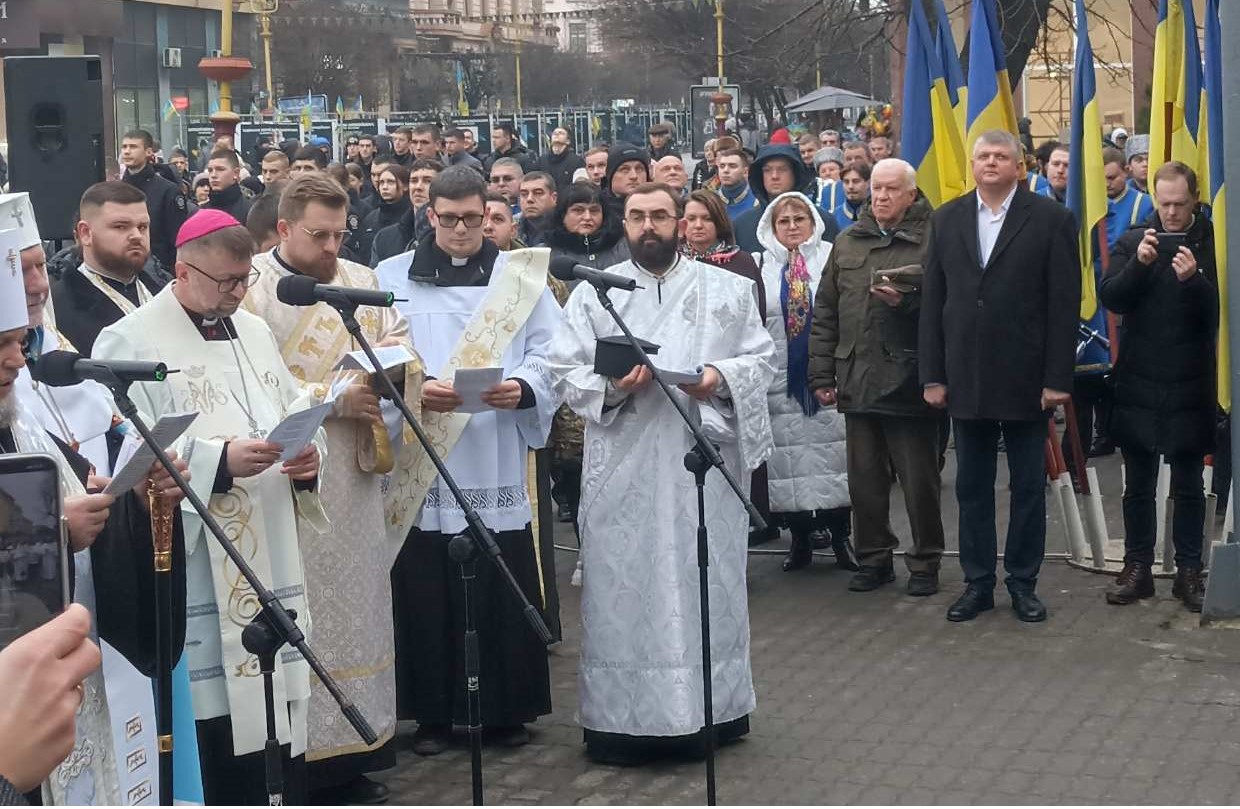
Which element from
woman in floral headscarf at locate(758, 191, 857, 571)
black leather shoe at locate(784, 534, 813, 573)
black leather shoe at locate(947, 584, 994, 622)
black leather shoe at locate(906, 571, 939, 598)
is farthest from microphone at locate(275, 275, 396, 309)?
black leather shoe at locate(784, 534, 813, 573)

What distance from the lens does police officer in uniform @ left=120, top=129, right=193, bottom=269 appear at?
12539 millimetres

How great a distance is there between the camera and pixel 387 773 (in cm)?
630

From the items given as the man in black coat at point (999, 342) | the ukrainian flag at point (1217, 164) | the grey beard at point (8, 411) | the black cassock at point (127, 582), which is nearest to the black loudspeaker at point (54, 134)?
the black cassock at point (127, 582)

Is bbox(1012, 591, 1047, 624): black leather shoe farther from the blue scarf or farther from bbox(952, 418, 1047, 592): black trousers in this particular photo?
the blue scarf

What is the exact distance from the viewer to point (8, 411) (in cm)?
363

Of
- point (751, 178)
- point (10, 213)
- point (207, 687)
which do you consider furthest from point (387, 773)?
point (751, 178)

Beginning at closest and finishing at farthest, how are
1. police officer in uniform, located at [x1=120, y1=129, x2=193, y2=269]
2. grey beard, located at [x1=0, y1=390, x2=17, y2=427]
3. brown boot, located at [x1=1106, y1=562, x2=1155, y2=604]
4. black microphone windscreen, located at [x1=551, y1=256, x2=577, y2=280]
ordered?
1. grey beard, located at [x1=0, y1=390, x2=17, y2=427]
2. black microphone windscreen, located at [x1=551, y1=256, x2=577, y2=280]
3. brown boot, located at [x1=1106, y1=562, x2=1155, y2=604]
4. police officer in uniform, located at [x1=120, y1=129, x2=193, y2=269]

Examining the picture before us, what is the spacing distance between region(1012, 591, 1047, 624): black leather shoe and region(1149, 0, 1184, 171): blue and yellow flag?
7.28ft

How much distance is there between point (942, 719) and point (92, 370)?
3761mm

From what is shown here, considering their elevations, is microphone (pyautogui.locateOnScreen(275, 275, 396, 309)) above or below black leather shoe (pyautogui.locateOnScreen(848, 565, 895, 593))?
above

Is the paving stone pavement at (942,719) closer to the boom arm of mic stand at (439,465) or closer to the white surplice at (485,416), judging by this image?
the white surplice at (485,416)

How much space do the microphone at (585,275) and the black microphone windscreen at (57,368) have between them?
1.73 metres

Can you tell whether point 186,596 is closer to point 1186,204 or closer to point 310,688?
point 310,688

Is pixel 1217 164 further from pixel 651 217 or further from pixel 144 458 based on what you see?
pixel 144 458
